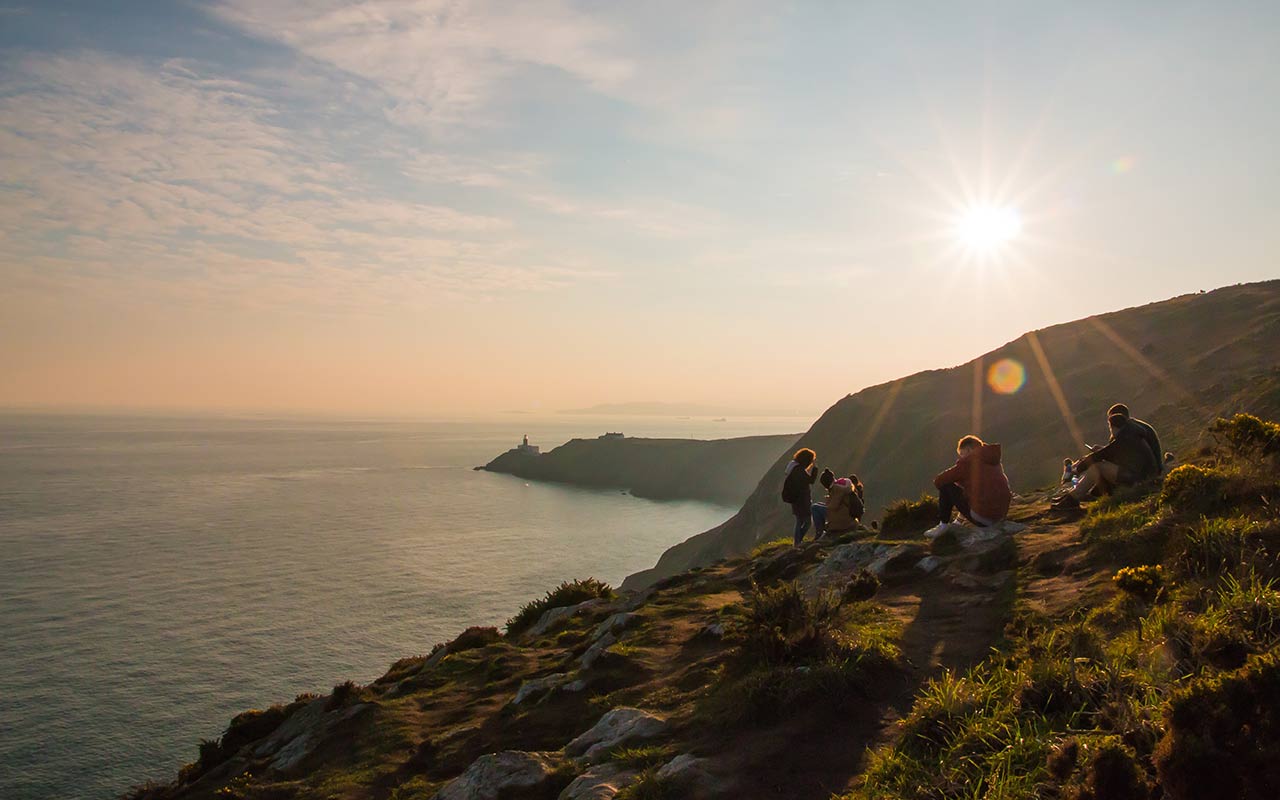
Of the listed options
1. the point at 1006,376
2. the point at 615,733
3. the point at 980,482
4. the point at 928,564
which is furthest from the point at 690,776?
the point at 1006,376

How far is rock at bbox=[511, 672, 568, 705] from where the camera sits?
13.8 m

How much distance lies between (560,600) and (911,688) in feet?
52.1

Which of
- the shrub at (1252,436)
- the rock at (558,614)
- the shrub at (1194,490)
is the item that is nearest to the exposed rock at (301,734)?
the rock at (558,614)

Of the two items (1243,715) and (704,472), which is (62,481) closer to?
(704,472)

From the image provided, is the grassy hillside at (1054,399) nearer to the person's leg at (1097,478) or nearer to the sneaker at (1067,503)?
the person's leg at (1097,478)

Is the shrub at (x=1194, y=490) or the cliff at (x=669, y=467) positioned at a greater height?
the shrub at (x=1194, y=490)

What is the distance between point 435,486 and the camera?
15712 cm

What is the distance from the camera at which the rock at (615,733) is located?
948 centimetres

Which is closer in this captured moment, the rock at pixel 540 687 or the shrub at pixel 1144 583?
the shrub at pixel 1144 583

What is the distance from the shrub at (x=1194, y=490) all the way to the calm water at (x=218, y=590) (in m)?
42.6

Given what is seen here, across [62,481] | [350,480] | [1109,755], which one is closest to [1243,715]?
[1109,755]

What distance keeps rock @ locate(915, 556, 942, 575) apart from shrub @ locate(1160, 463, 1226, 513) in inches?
156

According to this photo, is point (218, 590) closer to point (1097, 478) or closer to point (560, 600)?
point (560, 600)

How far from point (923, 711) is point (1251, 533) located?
4.94 m
